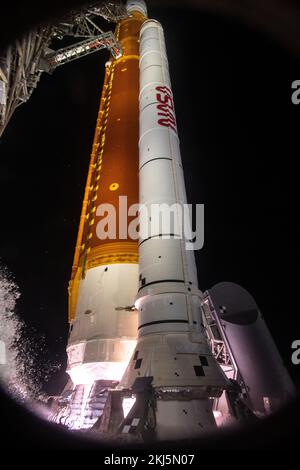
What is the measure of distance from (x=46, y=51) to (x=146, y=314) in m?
15.3

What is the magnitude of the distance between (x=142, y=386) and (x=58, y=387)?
19.2 m

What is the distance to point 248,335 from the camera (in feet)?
34.7

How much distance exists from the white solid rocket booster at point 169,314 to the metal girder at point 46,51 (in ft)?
14.4

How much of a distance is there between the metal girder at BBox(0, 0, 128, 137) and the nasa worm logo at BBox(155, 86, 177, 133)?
361 cm

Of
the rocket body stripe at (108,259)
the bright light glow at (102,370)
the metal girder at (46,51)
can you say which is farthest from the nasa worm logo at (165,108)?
the bright light glow at (102,370)

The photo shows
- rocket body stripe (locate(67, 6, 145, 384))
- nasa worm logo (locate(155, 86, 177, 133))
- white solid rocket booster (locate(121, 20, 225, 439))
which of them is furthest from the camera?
nasa worm logo (locate(155, 86, 177, 133))

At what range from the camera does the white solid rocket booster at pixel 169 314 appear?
6.52 m

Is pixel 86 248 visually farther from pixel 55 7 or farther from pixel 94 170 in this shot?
pixel 55 7

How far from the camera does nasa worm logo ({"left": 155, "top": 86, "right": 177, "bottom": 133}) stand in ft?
37.5

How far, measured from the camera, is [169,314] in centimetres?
Answer: 772

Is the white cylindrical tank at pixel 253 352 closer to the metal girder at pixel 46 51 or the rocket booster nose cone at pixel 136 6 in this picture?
the metal girder at pixel 46 51

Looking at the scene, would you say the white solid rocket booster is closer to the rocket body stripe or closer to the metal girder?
the rocket body stripe

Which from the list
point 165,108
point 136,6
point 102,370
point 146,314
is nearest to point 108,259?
point 146,314

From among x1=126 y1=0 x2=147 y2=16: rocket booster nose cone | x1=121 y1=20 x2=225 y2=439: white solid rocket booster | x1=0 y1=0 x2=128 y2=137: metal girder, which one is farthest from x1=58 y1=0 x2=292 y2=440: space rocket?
x1=126 y1=0 x2=147 y2=16: rocket booster nose cone
